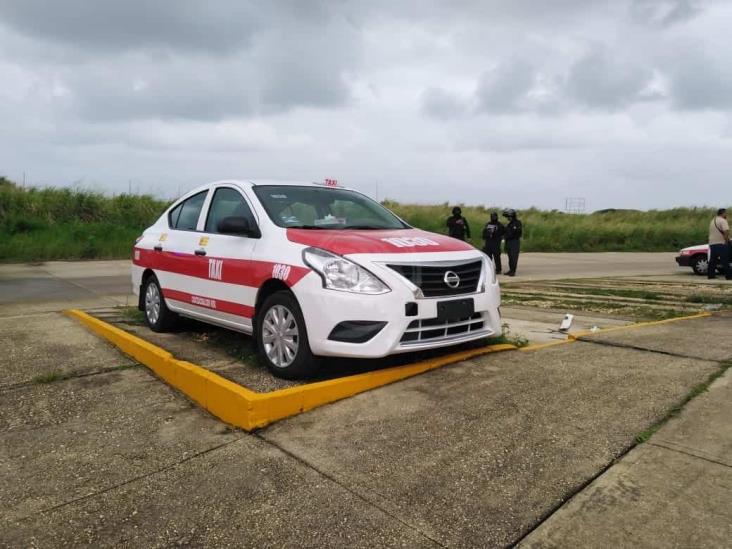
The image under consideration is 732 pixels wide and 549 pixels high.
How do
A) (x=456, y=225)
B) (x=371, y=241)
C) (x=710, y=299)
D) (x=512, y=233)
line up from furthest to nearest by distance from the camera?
(x=456, y=225) < (x=512, y=233) < (x=710, y=299) < (x=371, y=241)

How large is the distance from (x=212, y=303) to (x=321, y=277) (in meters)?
1.66

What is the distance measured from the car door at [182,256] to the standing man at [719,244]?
468 inches

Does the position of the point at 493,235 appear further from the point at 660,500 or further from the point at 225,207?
the point at 660,500

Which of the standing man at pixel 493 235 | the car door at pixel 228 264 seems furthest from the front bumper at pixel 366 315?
the standing man at pixel 493 235

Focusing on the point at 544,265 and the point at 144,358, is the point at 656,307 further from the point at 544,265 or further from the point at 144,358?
the point at 544,265

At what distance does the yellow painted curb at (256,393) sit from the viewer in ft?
12.6

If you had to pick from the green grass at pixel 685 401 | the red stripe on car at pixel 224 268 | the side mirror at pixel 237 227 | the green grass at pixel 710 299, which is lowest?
the green grass at pixel 685 401

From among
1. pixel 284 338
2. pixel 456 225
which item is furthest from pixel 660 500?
pixel 456 225

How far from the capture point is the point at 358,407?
406 cm

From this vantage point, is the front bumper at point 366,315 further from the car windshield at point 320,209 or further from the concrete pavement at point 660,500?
the concrete pavement at point 660,500

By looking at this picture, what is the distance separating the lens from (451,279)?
4.55 meters

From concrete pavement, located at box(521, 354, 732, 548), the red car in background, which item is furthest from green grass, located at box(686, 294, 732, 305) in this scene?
the red car in background

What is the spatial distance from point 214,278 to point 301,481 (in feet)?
8.96

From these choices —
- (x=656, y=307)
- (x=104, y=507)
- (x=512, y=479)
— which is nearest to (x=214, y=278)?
(x=104, y=507)
